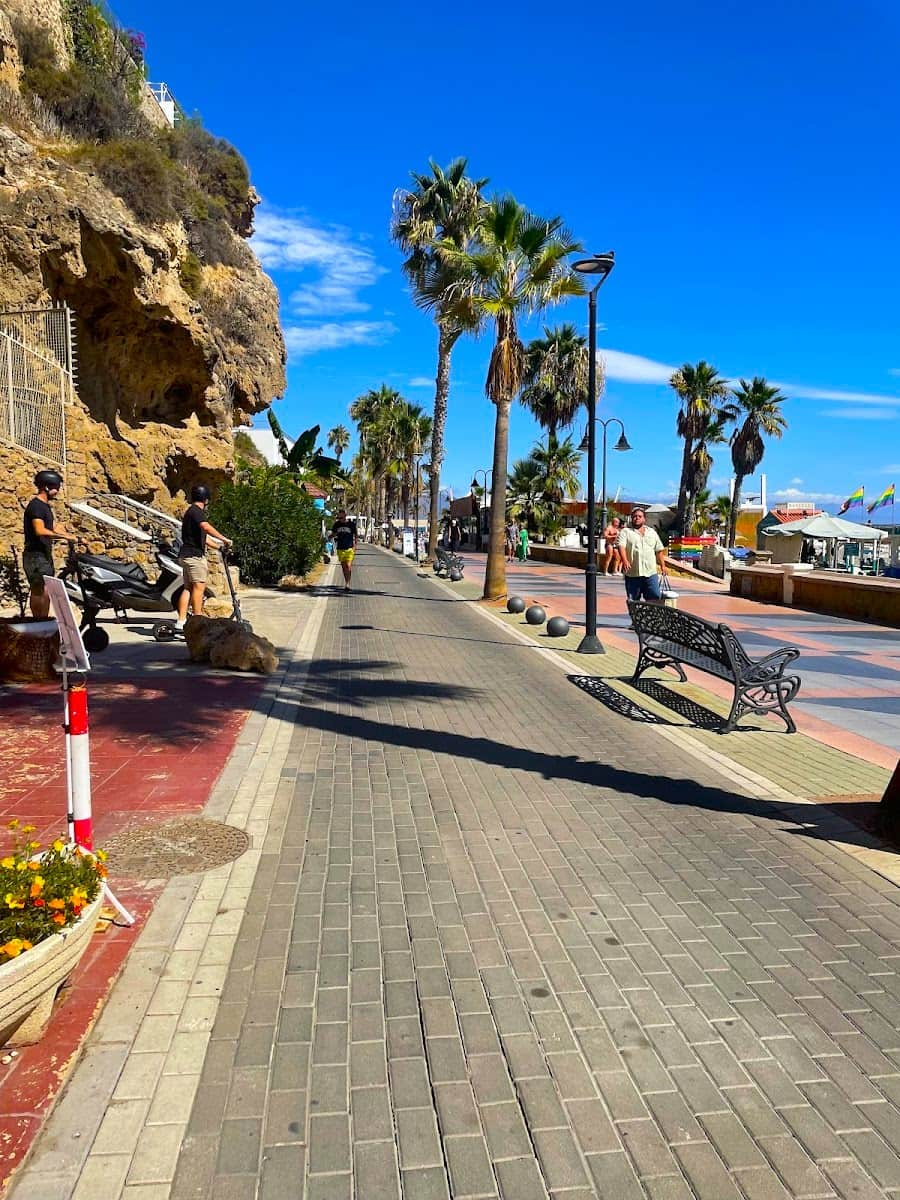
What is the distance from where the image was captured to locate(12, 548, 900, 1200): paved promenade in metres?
2.46

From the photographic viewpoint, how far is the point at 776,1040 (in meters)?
3.07

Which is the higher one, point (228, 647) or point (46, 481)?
point (46, 481)

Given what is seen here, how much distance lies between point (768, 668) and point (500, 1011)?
551 centimetres

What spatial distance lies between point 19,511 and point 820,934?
12.5 meters

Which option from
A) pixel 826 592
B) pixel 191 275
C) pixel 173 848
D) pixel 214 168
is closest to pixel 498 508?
pixel 826 592

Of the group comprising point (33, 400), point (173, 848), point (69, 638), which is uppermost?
point (33, 400)

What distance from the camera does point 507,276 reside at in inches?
731

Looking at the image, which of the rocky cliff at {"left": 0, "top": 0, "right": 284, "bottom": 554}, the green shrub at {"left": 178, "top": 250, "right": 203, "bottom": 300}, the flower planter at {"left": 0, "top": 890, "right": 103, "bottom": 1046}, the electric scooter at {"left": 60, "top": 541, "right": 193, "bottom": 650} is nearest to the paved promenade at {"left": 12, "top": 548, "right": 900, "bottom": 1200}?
the flower planter at {"left": 0, "top": 890, "right": 103, "bottom": 1046}

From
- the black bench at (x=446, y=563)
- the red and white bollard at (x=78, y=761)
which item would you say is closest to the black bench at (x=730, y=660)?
the red and white bollard at (x=78, y=761)

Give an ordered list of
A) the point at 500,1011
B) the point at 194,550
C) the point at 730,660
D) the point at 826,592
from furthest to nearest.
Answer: the point at 826,592, the point at 194,550, the point at 730,660, the point at 500,1011

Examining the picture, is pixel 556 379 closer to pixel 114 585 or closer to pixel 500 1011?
pixel 114 585

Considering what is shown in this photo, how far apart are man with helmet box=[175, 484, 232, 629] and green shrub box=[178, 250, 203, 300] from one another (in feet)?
54.1

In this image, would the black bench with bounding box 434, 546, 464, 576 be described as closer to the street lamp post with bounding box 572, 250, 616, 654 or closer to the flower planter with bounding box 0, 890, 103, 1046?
the street lamp post with bounding box 572, 250, 616, 654

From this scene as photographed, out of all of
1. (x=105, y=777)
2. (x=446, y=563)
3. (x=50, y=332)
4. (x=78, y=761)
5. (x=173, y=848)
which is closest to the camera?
(x=78, y=761)
